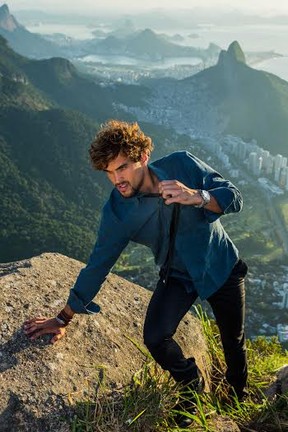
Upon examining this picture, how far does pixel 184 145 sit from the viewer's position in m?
72.2

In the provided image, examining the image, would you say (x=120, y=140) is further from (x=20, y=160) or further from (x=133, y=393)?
(x=20, y=160)

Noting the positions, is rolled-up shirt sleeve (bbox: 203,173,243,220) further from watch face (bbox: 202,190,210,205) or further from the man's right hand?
the man's right hand

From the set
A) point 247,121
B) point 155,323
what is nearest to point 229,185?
point 155,323

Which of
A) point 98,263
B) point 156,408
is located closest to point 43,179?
point 98,263

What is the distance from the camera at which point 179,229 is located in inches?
105

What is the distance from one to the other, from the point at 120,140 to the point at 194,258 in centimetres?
71

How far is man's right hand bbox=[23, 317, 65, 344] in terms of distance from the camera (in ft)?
9.89

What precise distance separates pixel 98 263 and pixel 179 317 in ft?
1.71

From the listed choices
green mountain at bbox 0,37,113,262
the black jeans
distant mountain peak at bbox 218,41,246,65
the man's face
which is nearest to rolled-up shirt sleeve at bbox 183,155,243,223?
the man's face

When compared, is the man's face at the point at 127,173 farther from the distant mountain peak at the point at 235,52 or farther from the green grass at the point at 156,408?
the distant mountain peak at the point at 235,52

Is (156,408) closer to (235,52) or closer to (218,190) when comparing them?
(218,190)

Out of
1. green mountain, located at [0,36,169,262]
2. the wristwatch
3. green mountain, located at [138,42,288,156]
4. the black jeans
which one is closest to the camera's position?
the wristwatch

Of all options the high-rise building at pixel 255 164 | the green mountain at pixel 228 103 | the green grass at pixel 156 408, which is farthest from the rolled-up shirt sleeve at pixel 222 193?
the green mountain at pixel 228 103

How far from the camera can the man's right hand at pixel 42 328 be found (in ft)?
9.89
